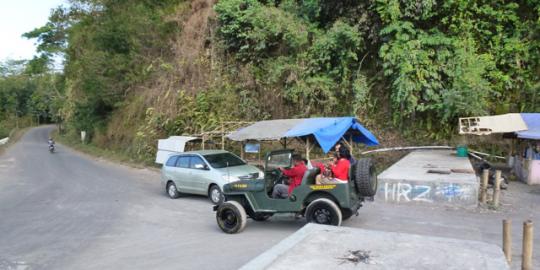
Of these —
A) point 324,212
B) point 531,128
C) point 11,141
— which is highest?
point 531,128

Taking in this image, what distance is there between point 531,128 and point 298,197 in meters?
9.89

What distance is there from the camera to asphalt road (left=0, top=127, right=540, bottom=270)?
7.57 metres

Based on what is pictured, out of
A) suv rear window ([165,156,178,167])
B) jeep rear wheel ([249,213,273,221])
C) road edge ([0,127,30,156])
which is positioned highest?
suv rear window ([165,156,178,167])

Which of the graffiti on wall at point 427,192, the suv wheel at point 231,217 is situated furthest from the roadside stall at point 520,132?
the suv wheel at point 231,217

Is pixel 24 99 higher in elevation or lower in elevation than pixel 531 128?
higher

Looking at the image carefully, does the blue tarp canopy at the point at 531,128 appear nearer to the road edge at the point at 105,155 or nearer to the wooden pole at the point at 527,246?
the wooden pole at the point at 527,246

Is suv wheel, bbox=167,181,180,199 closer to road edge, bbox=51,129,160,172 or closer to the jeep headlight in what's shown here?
the jeep headlight

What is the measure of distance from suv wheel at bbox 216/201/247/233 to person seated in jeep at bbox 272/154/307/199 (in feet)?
2.51

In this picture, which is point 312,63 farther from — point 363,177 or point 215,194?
point 363,177

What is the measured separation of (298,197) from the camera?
8766 mm

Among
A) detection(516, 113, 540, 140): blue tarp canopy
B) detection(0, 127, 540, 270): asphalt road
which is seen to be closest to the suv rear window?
detection(0, 127, 540, 270): asphalt road

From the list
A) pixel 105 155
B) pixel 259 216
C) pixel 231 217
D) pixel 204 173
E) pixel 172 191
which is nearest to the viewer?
pixel 231 217

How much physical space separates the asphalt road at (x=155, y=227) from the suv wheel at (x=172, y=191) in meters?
0.29

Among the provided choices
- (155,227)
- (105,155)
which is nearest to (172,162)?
(155,227)
